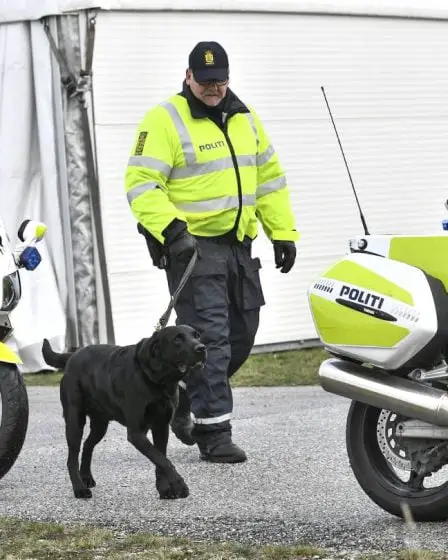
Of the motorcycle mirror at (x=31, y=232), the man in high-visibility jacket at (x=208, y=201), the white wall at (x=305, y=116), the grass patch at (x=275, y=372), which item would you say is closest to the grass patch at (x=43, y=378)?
the grass patch at (x=275, y=372)

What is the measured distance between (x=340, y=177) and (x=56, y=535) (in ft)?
25.5

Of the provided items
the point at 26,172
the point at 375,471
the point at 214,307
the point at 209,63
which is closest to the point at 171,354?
the point at 375,471

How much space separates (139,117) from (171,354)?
595cm

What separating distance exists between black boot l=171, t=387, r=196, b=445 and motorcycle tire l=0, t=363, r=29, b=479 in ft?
4.02

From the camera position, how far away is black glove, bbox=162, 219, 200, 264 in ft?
21.9

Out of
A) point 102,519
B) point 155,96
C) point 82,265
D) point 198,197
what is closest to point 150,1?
point 155,96

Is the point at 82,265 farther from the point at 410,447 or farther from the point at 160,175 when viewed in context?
the point at 410,447

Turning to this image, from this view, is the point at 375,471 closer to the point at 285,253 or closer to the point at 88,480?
the point at 88,480

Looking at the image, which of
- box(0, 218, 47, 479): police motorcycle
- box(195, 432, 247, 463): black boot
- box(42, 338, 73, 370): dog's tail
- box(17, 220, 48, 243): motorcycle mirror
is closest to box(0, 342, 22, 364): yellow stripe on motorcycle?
box(0, 218, 47, 479): police motorcycle

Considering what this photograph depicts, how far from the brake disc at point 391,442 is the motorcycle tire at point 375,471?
0.10ft

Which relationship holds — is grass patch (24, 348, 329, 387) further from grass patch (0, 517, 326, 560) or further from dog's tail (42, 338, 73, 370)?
grass patch (0, 517, 326, 560)

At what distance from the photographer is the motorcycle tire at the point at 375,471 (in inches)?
208

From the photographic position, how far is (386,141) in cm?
1305

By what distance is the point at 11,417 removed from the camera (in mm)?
6254
